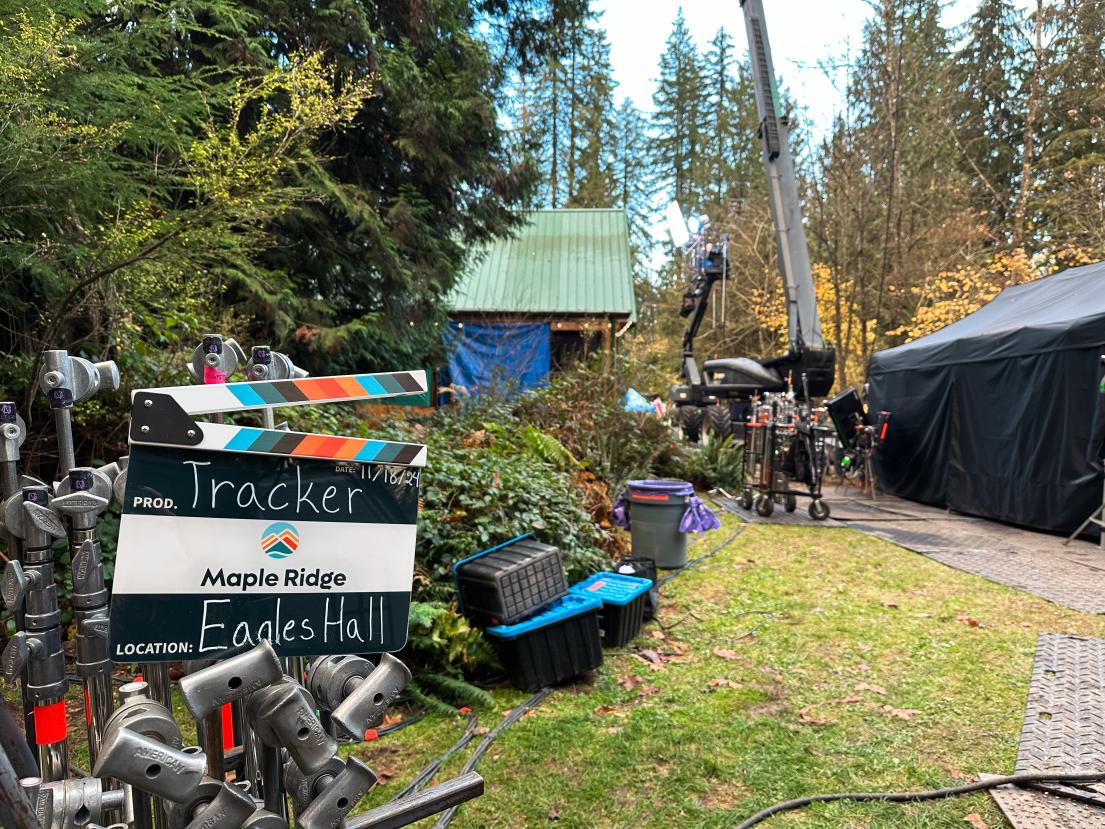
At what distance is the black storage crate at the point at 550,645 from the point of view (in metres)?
3.51

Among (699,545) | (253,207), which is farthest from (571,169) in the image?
(253,207)

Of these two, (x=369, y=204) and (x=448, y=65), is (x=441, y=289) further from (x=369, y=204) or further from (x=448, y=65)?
(x=448, y=65)

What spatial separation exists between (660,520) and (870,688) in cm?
249

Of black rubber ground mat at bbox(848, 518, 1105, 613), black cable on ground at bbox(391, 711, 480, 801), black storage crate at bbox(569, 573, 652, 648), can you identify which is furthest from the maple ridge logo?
black rubber ground mat at bbox(848, 518, 1105, 613)

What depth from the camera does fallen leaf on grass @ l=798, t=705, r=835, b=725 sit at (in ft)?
10.6

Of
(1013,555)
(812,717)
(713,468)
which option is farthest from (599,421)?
(812,717)

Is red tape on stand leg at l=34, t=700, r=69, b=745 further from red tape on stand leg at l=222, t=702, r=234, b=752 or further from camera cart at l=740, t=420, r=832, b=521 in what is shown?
camera cart at l=740, t=420, r=832, b=521

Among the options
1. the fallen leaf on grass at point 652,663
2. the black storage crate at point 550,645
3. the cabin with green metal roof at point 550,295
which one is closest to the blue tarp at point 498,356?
the cabin with green metal roof at point 550,295

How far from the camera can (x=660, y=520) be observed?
590 centimetres

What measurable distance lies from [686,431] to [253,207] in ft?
38.0

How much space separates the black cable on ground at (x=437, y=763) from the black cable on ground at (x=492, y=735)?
8 cm

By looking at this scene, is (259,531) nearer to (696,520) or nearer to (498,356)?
(696,520)

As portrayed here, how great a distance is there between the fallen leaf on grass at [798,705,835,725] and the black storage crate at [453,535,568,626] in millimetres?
1370

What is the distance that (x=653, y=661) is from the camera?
3.99 m
